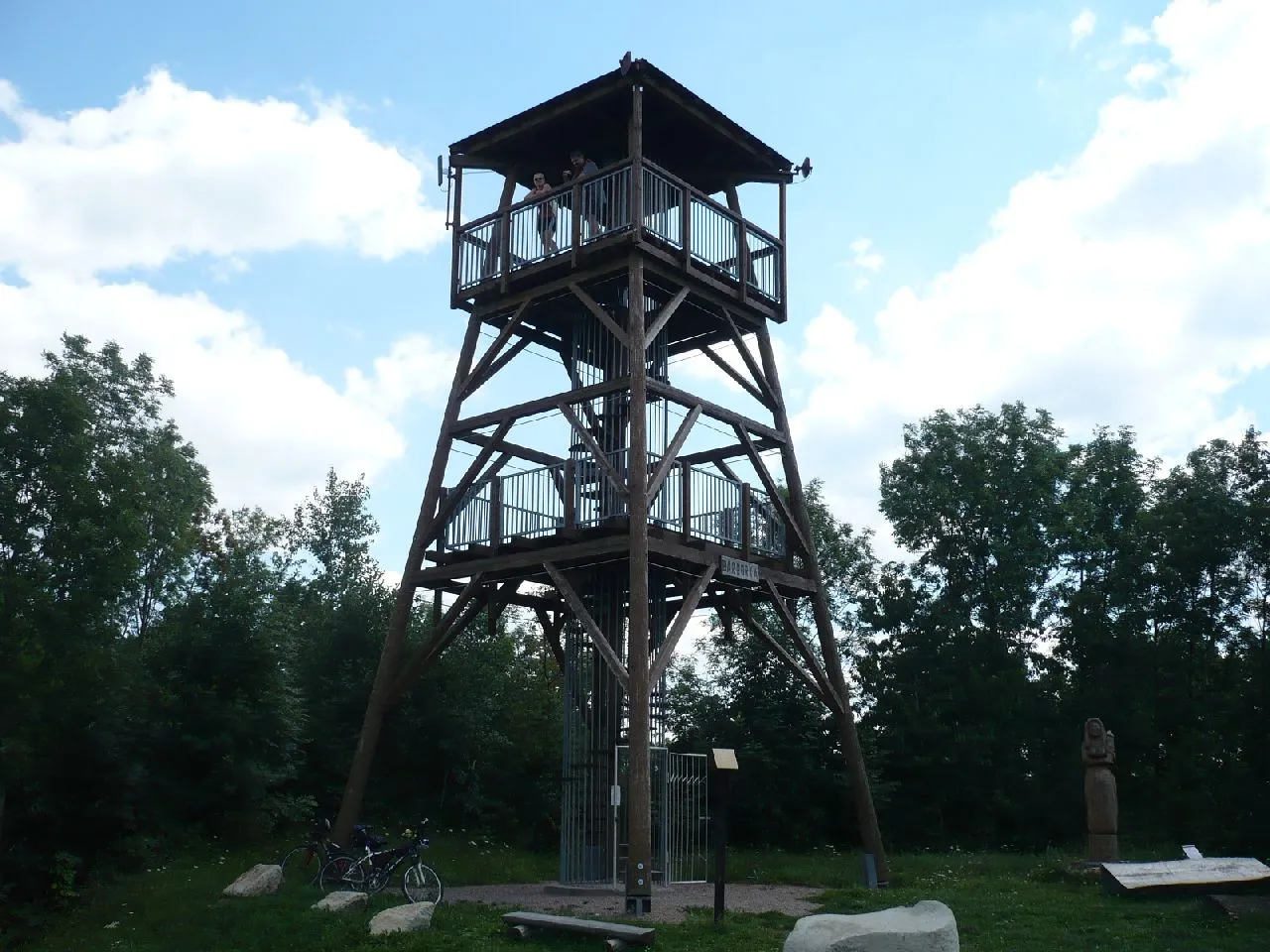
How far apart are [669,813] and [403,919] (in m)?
7.05

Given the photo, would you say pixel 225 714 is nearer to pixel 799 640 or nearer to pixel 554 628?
pixel 554 628

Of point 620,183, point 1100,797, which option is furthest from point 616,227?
point 1100,797

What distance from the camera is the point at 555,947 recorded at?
506 inches

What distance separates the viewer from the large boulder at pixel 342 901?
15.0 meters

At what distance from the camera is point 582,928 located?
1298 cm

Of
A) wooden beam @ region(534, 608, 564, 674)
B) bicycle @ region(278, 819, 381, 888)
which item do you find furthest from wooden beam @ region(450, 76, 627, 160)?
bicycle @ region(278, 819, 381, 888)

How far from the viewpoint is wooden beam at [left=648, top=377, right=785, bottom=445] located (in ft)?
61.8

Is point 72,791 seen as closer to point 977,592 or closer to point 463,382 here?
point 463,382

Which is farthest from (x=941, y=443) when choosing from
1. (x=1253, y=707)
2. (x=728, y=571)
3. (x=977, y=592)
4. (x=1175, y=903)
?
(x=1175, y=903)

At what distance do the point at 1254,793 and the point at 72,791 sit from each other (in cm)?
2288

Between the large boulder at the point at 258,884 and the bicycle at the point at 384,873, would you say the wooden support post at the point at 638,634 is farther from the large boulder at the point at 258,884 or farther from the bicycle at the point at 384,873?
the large boulder at the point at 258,884

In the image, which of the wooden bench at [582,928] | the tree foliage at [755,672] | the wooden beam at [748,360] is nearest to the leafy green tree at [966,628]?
the tree foliage at [755,672]

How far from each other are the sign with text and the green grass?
187 inches

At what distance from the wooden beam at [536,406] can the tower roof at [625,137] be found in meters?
4.53
